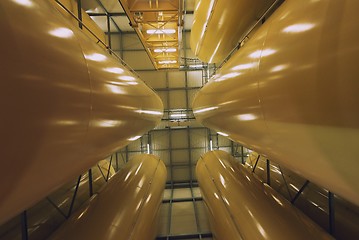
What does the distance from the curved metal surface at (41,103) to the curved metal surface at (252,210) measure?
6.88 feet

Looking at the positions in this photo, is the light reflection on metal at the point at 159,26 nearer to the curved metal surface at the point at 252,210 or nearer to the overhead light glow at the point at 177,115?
the curved metal surface at the point at 252,210

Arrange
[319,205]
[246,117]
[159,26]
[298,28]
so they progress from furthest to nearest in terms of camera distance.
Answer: [159,26] < [319,205] < [246,117] < [298,28]

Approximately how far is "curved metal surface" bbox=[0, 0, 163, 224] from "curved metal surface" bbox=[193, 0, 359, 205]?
1.33 m

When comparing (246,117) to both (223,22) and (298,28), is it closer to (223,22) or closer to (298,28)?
(298,28)

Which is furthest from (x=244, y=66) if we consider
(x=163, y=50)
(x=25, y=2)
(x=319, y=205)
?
(x=163, y=50)

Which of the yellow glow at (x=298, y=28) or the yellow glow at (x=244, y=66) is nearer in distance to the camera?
the yellow glow at (x=298, y=28)

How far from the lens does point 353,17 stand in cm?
102

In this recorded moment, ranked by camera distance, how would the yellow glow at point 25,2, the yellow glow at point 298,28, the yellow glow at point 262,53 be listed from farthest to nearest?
the yellow glow at point 262,53 < the yellow glow at point 298,28 < the yellow glow at point 25,2

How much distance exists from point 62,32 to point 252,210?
294cm

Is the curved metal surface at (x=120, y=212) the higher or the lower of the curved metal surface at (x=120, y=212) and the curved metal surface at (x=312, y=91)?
the lower

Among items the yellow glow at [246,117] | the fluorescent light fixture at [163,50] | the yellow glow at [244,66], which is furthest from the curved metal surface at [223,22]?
the fluorescent light fixture at [163,50]

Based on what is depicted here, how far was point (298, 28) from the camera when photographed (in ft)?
4.80

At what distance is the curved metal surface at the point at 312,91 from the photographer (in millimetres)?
1049

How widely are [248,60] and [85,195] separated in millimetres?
3754
